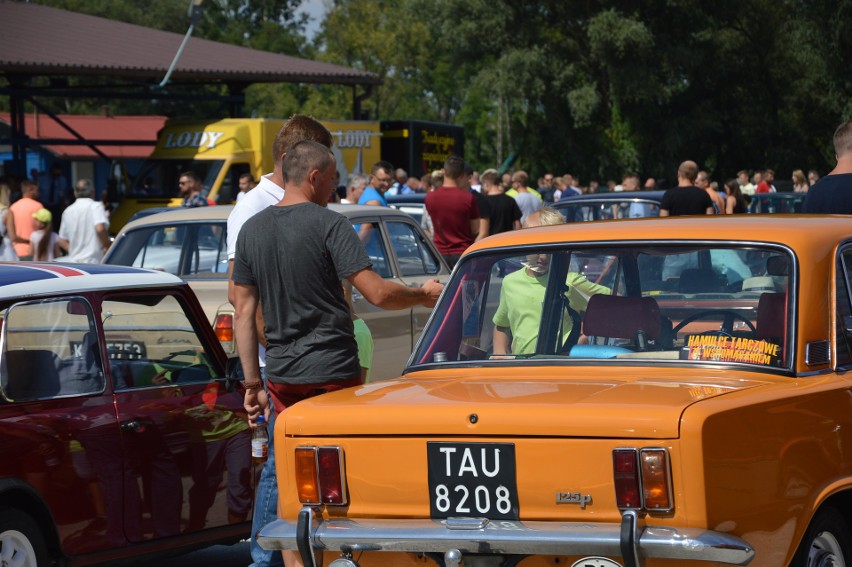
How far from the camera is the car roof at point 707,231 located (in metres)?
4.99

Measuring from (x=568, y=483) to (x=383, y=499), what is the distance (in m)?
0.65

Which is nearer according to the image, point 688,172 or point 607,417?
point 607,417

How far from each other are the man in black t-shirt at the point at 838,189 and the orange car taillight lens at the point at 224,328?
11.9 ft

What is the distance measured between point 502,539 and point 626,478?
1.38 feet

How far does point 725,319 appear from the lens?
16.6ft

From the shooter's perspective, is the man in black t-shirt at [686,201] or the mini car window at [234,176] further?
the mini car window at [234,176]

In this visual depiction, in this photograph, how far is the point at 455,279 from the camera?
18.0 feet

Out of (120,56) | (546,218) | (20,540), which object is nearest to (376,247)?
(546,218)

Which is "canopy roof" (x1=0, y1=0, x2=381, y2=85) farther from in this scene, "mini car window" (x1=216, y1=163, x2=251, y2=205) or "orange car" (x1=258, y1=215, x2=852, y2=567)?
"orange car" (x1=258, y1=215, x2=852, y2=567)

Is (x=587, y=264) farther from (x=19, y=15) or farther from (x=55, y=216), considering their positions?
(x=19, y=15)

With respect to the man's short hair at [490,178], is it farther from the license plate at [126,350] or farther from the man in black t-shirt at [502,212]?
the license plate at [126,350]

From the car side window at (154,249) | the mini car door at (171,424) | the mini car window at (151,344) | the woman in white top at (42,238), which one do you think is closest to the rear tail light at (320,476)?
the mini car door at (171,424)

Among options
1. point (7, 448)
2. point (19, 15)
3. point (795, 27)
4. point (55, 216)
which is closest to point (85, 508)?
point (7, 448)

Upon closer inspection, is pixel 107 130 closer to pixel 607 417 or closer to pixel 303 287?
pixel 303 287
